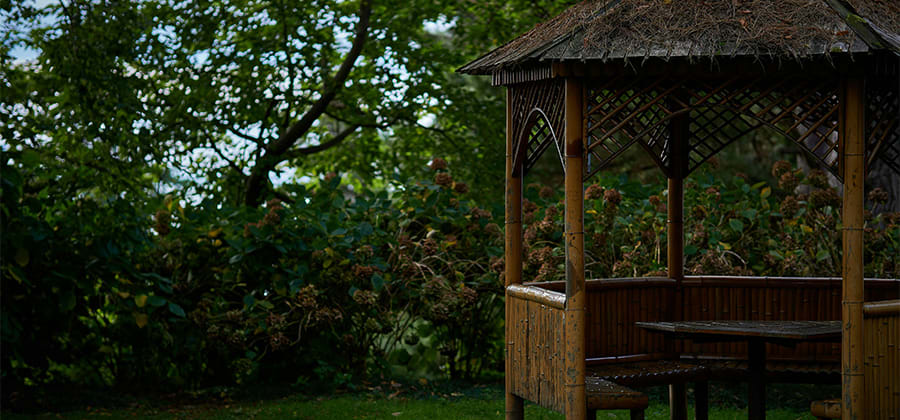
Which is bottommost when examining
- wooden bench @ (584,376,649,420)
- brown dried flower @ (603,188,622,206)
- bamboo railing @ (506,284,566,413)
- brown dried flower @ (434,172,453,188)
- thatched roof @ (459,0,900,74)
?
wooden bench @ (584,376,649,420)

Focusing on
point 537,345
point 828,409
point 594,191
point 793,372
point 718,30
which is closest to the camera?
point 718,30

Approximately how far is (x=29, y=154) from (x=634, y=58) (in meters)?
4.66

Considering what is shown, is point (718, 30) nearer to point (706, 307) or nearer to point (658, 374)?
point (658, 374)

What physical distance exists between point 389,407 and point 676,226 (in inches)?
107

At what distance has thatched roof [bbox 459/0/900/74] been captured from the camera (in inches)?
183

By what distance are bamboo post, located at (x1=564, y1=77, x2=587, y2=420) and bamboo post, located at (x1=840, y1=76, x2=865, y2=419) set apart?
1.38 meters

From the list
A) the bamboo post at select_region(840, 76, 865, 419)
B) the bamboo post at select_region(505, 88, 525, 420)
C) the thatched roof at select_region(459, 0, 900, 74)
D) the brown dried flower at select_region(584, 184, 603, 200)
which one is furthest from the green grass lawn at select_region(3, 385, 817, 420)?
the thatched roof at select_region(459, 0, 900, 74)

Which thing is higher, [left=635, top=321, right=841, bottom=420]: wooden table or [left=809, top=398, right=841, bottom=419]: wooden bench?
[left=635, top=321, right=841, bottom=420]: wooden table

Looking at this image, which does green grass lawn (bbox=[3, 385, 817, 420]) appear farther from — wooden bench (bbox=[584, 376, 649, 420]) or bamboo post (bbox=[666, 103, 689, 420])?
wooden bench (bbox=[584, 376, 649, 420])

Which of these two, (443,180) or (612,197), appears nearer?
(612,197)

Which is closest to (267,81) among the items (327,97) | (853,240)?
(327,97)

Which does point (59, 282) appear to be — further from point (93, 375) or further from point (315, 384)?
point (315, 384)

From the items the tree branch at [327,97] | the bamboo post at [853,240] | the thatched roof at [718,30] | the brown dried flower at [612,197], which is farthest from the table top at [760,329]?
the tree branch at [327,97]

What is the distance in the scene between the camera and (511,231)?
5.98 metres
